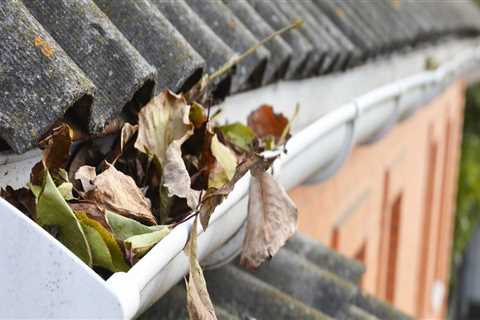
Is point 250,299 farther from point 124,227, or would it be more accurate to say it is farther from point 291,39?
point 291,39

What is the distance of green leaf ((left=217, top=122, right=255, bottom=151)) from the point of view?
1.82m

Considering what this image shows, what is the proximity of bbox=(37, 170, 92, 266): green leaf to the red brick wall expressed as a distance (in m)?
1.84

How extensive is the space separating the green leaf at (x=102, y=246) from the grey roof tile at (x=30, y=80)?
0.38 feet

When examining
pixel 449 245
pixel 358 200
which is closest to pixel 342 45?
pixel 358 200

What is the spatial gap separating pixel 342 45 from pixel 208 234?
5.77 feet

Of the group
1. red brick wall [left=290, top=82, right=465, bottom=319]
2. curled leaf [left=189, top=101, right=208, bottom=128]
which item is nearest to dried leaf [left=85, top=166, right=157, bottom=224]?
curled leaf [left=189, top=101, right=208, bottom=128]

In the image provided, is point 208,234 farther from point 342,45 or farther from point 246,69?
point 342,45

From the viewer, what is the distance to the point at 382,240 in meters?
5.96

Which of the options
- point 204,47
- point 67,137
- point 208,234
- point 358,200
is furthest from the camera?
point 358,200

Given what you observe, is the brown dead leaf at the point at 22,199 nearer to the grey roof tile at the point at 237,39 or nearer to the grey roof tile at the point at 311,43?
the grey roof tile at the point at 237,39

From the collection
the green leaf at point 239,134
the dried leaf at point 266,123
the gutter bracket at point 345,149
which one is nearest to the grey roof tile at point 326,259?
the gutter bracket at point 345,149

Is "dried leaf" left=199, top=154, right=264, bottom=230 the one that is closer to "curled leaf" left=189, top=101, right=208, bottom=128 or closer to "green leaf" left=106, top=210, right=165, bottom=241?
"green leaf" left=106, top=210, right=165, bottom=241

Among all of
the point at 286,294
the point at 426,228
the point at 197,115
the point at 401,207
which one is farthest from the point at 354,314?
the point at 426,228

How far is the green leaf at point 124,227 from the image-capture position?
1295 mm
